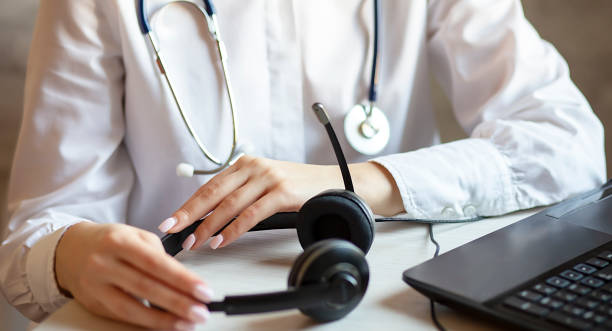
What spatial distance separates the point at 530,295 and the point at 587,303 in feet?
0.12

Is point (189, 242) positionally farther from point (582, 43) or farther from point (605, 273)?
point (582, 43)

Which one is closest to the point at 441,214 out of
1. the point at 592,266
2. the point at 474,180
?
the point at 474,180

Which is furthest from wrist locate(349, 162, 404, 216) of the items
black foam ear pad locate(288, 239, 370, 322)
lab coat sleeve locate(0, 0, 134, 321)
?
lab coat sleeve locate(0, 0, 134, 321)

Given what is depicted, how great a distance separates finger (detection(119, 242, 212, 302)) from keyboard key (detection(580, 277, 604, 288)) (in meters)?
0.27

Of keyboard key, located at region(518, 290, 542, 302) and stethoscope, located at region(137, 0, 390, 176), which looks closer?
keyboard key, located at region(518, 290, 542, 302)

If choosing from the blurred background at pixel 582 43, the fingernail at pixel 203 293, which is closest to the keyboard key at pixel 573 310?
the fingernail at pixel 203 293

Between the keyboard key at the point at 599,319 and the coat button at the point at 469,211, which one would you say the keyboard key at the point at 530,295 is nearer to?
the keyboard key at the point at 599,319

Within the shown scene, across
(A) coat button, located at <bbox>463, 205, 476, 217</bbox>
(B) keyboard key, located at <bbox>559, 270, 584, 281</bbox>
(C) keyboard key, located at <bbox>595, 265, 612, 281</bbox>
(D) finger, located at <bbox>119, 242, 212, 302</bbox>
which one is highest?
(C) keyboard key, located at <bbox>595, 265, 612, 281</bbox>

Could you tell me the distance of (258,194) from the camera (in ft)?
1.99

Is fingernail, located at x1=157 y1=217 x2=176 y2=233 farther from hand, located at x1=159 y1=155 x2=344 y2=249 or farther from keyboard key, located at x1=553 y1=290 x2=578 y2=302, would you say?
keyboard key, located at x1=553 y1=290 x2=578 y2=302

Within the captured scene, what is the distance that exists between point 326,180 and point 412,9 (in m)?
0.35

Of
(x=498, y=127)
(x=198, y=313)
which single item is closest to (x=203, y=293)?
(x=198, y=313)

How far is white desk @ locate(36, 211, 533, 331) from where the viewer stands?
1.42 ft

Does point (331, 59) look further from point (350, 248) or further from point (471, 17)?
point (350, 248)
